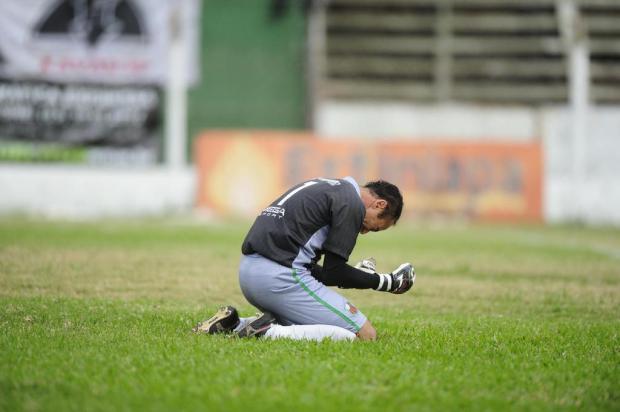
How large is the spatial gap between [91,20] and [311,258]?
2102cm

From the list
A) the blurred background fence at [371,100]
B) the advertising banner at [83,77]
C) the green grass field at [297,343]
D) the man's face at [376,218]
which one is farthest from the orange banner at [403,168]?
the man's face at [376,218]

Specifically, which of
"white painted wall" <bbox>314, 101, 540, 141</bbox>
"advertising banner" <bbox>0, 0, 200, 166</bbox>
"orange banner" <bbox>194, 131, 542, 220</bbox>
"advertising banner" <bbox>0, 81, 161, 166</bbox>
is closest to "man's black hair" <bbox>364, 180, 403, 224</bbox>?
"orange banner" <bbox>194, 131, 542, 220</bbox>

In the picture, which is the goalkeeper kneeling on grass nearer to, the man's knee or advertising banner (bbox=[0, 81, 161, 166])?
the man's knee

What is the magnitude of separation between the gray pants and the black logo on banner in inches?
816

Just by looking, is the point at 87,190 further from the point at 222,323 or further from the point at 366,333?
the point at 366,333

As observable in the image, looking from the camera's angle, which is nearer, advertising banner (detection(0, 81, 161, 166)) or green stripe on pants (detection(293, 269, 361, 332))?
green stripe on pants (detection(293, 269, 361, 332))

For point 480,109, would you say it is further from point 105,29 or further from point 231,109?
point 105,29

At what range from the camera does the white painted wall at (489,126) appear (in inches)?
1110

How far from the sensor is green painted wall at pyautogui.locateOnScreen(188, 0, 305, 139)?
93.2 feet

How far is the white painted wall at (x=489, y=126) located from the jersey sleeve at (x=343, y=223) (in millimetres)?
20641

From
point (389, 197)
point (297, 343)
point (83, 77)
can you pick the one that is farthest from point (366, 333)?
point (83, 77)

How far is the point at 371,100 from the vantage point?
2956 cm

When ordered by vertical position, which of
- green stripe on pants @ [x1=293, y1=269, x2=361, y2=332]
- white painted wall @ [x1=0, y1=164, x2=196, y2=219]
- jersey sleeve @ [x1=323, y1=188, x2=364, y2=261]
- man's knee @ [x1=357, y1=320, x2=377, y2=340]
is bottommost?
white painted wall @ [x1=0, y1=164, x2=196, y2=219]

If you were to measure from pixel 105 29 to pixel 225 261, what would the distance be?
14725 millimetres
